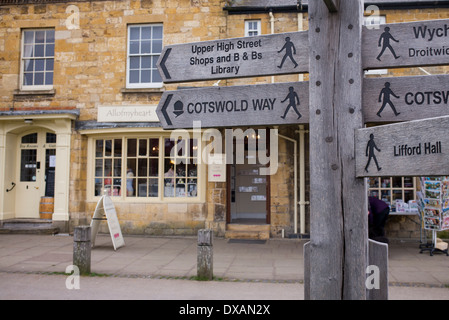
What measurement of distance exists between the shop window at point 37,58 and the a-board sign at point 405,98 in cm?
1107

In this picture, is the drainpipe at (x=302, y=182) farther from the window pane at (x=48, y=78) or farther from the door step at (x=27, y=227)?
the window pane at (x=48, y=78)

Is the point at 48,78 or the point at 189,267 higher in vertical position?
the point at 48,78

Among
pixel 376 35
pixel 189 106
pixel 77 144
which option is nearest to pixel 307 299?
pixel 189 106

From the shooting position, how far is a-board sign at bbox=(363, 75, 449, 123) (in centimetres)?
226

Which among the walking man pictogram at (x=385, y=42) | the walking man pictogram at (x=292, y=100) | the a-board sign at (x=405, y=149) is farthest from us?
the walking man pictogram at (x=292, y=100)

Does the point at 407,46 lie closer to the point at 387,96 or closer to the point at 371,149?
the point at 387,96

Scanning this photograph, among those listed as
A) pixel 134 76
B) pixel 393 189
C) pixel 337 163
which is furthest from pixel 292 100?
pixel 134 76

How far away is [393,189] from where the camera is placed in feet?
33.1

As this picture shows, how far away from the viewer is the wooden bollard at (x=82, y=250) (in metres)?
6.26

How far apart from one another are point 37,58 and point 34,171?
137 inches

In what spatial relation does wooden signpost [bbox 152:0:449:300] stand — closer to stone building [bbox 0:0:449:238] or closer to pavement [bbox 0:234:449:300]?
pavement [bbox 0:234:449:300]

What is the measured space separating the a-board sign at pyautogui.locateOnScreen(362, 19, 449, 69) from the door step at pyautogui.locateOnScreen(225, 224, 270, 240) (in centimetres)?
808

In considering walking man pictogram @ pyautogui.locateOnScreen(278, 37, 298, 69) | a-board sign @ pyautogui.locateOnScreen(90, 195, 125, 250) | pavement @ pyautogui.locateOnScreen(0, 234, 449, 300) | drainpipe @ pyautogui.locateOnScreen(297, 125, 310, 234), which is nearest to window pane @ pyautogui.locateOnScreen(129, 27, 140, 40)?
a-board sign @ pyautogui.locateOnScreen(90, 195, 125, 250)

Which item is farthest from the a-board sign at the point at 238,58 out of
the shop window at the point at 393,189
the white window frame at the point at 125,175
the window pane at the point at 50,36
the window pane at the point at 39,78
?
the window pane at the point at 50,36
